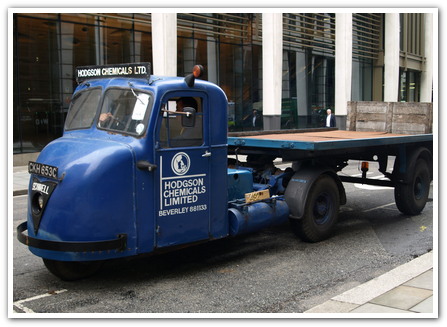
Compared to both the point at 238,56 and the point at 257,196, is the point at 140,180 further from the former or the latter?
the point at 238,56

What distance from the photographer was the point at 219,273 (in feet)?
22.5

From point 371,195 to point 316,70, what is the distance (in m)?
21.8

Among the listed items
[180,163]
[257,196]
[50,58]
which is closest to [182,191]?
[180,163]

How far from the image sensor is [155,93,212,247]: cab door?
6266mm

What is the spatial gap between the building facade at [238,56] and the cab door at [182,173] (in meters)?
12.7

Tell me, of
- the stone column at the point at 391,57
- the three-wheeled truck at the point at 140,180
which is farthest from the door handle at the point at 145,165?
the stone column at the point at 391,57

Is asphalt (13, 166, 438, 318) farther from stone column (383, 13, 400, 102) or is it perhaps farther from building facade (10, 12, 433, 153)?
stone column (383, 13, 400, 102)

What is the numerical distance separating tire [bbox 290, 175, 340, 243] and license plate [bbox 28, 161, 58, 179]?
3.73m

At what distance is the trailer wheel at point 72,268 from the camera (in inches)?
249
